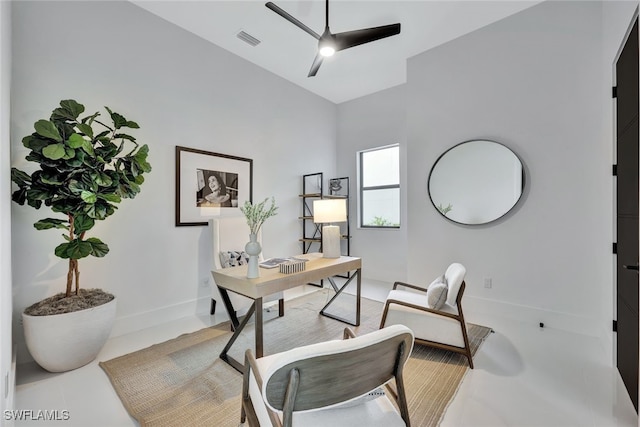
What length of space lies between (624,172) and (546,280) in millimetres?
1357

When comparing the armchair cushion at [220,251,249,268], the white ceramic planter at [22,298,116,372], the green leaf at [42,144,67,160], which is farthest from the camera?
the armchair cushion at [220,251,249,268]

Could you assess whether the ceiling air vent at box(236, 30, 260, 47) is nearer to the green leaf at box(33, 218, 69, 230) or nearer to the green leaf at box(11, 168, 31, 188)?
the green leaf at box(11, 168, 31, 188)

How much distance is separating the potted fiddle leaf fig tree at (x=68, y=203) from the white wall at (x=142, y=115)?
1.37 feet

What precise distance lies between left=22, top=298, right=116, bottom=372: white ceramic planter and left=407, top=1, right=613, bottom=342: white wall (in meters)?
3.51

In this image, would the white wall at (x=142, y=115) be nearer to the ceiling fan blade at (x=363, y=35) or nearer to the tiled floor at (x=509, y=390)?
the tiled floor at (x=509, y=390)

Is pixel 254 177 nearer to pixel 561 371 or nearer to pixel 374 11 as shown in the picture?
pixel 374 11

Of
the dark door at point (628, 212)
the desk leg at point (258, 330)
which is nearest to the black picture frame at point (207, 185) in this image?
the desk leg at point (258, 330)

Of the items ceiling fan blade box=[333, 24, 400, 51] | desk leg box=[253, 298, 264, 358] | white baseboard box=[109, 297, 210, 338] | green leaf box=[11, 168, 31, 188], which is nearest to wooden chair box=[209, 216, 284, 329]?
white baseboard box=[109, 297, 210, 338]

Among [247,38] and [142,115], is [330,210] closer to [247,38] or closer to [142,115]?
[142,115]

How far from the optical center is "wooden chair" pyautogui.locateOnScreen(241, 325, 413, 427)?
0.89m

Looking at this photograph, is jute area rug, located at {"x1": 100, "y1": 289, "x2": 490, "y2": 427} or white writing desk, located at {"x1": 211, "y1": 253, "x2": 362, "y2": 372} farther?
white writing desk, located at {"x1": 211, "y1": 253, "x2": 362, "y2": 372}

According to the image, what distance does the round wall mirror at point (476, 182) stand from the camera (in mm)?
3047

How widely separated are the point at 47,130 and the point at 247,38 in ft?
7.76

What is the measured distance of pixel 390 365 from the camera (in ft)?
3.55
